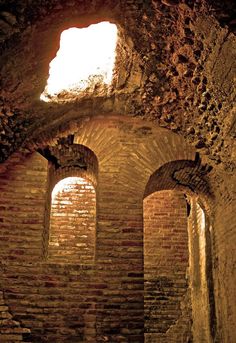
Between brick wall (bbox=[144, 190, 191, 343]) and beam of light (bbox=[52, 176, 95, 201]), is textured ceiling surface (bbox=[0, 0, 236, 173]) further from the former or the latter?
brick wall (bbox=[144, 190, 191, 343])

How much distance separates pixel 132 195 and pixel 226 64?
2.22 meters

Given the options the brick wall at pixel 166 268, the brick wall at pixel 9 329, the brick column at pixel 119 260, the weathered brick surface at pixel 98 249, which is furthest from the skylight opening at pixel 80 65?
the brick wall at pixel 166 268

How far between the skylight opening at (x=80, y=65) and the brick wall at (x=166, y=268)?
3506 mm

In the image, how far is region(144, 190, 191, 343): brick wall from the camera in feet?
26.3

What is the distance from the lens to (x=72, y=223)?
27.8 ft

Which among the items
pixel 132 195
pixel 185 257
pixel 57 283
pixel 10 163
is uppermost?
pixel 10 163

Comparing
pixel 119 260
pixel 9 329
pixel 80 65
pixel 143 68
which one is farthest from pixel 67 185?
pixel 9 329

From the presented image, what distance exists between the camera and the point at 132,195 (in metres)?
5.82

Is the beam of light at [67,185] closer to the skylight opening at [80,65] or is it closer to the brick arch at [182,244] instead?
the brick arch at [182,244]

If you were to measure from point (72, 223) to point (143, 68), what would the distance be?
162 inches

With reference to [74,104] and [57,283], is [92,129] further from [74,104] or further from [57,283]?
[57,283]

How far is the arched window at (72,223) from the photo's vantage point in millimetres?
8195

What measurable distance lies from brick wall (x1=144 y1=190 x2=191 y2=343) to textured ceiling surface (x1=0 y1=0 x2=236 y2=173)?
2.81m

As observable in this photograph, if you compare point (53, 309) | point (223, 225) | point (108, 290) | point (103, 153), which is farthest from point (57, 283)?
point (223, 225)
